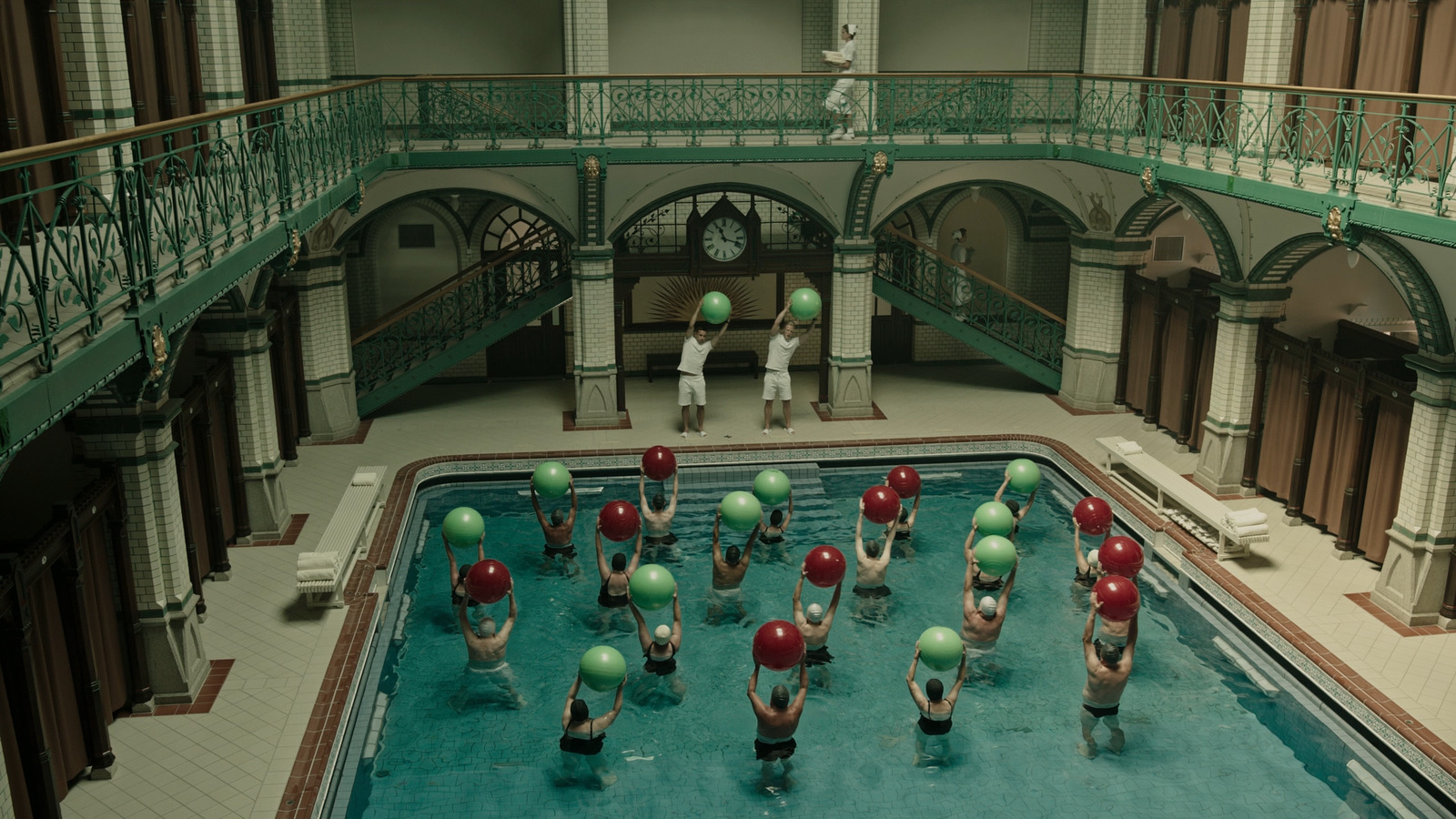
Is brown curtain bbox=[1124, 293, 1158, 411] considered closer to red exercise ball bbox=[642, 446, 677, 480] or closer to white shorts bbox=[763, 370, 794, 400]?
white shorts bbox=[763, 370, 794, 400]

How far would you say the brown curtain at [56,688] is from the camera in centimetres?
974

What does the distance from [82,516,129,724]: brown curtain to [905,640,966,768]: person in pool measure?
7009 millimetres

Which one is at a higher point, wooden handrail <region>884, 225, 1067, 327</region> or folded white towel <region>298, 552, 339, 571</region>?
wooden handrail <region>884, 225, 1067, 327</region>

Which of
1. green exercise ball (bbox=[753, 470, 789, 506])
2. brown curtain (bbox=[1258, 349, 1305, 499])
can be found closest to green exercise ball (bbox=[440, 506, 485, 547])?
green exercise ball (bbox=[753, 470, 789, 506])

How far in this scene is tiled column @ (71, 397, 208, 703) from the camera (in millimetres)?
11009

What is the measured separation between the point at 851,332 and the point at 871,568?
6.66 m

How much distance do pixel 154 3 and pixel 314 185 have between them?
2.29m

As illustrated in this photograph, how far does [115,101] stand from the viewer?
1048 centimetres

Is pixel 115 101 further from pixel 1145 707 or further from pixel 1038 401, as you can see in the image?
pixel 1038 401

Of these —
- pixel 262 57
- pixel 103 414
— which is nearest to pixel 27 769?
pixel 103 414

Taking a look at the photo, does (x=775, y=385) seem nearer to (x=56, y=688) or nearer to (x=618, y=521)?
(x=618, y=521)

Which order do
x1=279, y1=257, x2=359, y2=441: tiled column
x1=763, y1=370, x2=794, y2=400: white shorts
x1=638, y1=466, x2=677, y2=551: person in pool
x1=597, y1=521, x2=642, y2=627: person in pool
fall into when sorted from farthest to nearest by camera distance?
x1=763, y1=370, x2=794, y2=400: white shorts
x1=279, y1=257, x2=359, y2=441: tiled column
x1=638, y1=466, x2=677, y2=551: person in pool
x1=597, y1=521, x2=642, y2=627: person in pool

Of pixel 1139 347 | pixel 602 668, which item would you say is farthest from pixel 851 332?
pixel 602 668

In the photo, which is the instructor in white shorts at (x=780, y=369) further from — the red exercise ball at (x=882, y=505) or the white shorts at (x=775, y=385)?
the red exercise ball at (x=882, y=505)
